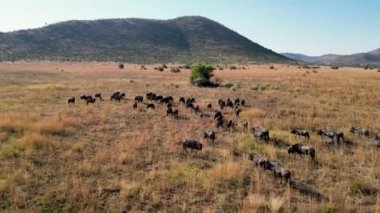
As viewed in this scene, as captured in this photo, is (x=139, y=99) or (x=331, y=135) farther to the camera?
(x=139, y=99)

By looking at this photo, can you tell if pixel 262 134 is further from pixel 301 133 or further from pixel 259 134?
pixel 301 133

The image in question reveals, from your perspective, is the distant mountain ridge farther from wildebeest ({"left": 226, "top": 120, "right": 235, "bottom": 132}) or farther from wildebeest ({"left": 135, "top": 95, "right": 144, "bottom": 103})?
wildebeest ({"left": 226, "top": 120, "right": 235, "bottom": 132})

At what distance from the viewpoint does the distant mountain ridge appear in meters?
133

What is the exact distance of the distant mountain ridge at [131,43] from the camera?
133 metres

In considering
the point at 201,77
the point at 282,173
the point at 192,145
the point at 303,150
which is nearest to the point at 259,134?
the point at 303,150

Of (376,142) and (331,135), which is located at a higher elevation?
(331,135)

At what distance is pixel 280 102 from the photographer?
31219 millimetres

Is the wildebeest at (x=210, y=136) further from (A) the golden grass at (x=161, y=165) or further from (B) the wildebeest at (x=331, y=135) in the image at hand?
(B) the wildebeest at (x=331, y=135)

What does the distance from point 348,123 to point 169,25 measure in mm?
177430

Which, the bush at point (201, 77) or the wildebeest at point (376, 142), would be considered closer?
the wildebeest at point (376, 142)

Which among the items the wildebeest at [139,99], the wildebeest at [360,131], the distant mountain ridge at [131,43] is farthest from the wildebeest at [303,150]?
the distant mountain ridge at [131,43]

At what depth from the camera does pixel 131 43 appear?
15812cm

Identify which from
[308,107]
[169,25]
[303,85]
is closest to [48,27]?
[169,25]

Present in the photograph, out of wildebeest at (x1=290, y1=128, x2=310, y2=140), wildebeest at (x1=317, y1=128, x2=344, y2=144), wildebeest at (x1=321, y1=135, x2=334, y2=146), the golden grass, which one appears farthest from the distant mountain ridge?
wildebeest at (x1=321, y1=135, x2=334, y2=146)
